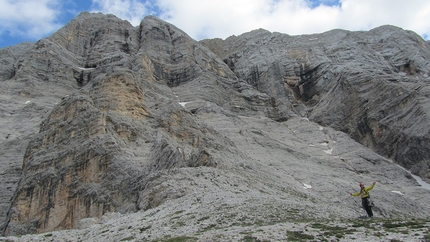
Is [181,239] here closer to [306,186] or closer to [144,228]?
[144,228]

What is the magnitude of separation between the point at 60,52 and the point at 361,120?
5664 centimetres

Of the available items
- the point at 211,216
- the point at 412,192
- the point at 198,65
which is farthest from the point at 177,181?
the point at 198,65

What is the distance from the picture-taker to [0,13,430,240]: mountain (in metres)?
29.9

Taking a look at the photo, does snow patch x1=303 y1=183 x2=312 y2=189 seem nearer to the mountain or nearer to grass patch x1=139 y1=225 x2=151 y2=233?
the mountain

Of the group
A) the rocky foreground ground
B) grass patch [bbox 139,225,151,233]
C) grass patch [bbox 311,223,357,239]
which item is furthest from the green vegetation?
grass patch [bbox 311,223,357,239]

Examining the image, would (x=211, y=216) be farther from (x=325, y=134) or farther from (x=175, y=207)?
(x=325, y=134)

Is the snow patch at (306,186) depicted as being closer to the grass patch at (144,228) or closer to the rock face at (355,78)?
the rock face at (355,78)

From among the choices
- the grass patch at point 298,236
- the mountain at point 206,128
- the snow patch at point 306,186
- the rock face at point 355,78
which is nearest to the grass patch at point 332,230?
the grass patch at point 298,236

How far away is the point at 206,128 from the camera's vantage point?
153 feet

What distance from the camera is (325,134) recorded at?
6288cm

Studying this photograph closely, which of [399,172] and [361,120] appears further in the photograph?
[361,120]

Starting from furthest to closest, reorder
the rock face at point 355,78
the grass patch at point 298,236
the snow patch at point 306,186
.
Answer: the rock face at point 355,78 < the snow patch at point 306,186 < the grass patch at point 298,236

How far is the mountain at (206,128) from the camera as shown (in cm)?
2994

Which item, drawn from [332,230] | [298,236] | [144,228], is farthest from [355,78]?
[298,236]
